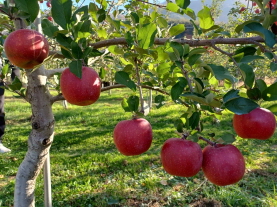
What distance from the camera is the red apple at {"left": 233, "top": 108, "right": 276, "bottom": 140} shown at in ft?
2.52

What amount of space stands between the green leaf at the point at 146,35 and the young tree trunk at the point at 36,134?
1.66 feet

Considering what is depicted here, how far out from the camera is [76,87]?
2.59ft

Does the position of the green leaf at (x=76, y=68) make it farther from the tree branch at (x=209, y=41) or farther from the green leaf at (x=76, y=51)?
the tree branch at (x=209, y=41)

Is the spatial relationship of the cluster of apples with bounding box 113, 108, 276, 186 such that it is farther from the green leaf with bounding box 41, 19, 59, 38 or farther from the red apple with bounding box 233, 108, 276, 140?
the green leaf with bounding box 41, 19, 59, 38

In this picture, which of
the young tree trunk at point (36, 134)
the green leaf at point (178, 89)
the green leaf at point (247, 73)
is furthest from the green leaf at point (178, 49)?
the young tree trunk at point (36, 134)

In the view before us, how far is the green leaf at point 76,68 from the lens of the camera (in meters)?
0.75

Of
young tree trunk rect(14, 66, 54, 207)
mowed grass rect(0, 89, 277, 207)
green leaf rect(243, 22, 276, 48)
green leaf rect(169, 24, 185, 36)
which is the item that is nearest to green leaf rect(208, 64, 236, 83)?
green leaf rect(243, 22, 276, 48)

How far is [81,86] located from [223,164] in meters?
0.46

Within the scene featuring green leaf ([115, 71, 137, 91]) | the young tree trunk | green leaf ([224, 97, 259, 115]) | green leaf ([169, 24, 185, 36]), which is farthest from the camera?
the young tree trunk

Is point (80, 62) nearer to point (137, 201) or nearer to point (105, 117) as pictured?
point (137, 201)

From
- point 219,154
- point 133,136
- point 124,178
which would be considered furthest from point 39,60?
point 124,178

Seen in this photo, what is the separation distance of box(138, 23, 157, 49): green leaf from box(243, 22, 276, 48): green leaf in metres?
0.27

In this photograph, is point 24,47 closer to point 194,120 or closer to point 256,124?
point 194,120

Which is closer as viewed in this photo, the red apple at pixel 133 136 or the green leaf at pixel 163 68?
the red apple at pixel 133 136
